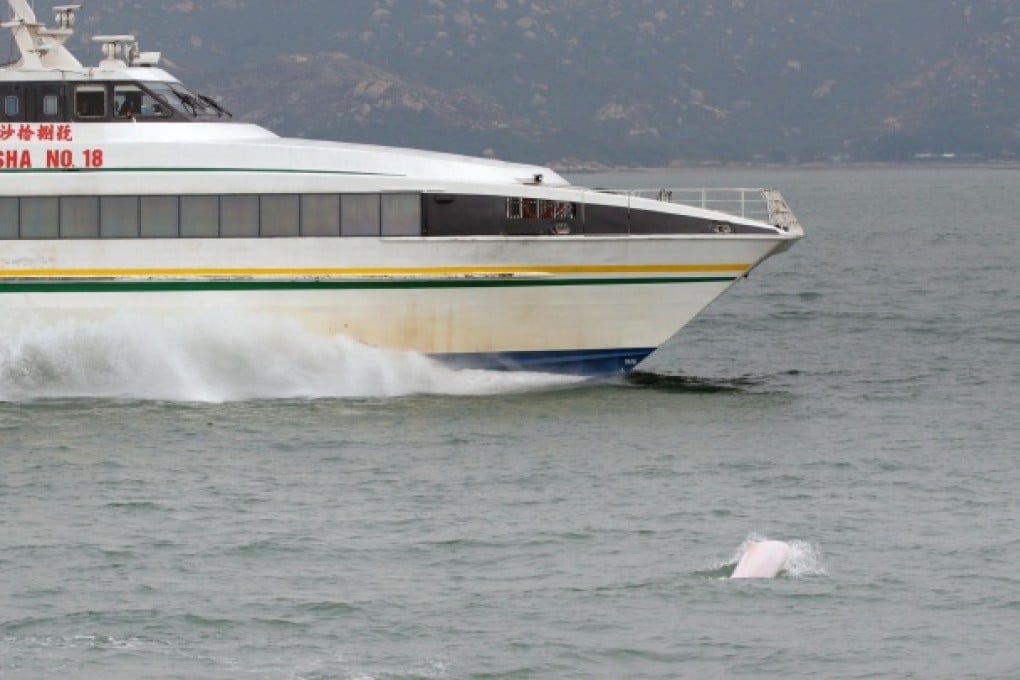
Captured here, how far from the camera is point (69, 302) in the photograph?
3400cm

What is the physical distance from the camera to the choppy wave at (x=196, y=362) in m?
34.0

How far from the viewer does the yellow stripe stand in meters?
33.8

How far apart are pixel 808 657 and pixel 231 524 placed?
8155 millimetres

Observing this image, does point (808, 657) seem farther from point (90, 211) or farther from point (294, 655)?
point (90, 211)

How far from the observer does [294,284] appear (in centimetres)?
3384

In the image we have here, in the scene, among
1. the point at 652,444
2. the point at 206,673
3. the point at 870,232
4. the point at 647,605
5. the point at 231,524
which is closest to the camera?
the point at 206,673

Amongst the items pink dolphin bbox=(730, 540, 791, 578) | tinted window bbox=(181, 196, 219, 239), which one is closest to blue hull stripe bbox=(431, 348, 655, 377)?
tinted window bbox=(181, 196, 219, 239)

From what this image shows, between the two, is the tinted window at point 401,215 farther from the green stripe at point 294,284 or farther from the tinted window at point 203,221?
the tinted window at point 203,221

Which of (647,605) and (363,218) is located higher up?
(363,218)

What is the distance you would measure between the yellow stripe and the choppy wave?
0.68m

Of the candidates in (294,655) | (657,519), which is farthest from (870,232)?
(294,655)

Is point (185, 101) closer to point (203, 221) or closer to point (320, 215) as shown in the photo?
point (203, 221)

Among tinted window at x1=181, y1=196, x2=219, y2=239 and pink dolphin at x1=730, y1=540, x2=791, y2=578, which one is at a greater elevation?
tinted window at x1=181, y1=196, x2=219, y2=239

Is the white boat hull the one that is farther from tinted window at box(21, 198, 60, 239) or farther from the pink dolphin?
the pink dolphin
